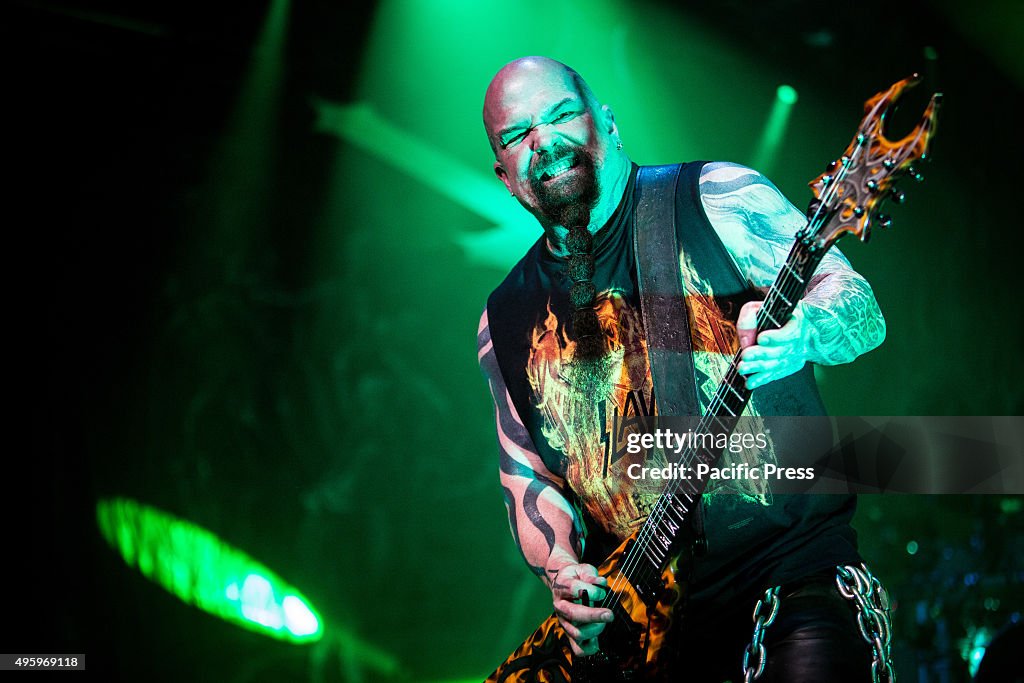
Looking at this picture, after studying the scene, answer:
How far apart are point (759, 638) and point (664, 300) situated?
0.86m

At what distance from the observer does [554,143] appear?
2.26 metres

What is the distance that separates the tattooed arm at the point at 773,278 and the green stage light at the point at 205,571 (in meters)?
3.65

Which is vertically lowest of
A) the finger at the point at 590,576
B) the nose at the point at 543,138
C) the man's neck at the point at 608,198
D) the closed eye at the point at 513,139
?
the finger at the point at 590,576

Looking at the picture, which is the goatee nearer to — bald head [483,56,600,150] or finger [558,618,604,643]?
bald head [483,56,600,150]

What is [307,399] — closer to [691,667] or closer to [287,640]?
[287,640]

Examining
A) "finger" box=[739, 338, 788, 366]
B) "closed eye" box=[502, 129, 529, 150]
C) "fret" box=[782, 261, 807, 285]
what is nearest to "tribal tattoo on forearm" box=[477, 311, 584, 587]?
"closed eye" box=[502, 129, 529, 150]

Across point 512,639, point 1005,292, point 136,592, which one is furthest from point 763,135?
point 136,592

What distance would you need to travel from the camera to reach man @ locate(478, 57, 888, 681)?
5.74 feet

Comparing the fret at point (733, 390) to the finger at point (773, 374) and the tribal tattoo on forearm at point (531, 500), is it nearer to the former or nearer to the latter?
the finger at point (773, 374)

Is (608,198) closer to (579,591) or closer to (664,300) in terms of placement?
(664,300)

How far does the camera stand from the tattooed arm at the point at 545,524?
2.00 m

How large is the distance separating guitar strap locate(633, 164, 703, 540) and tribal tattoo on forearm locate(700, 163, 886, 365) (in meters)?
0.12

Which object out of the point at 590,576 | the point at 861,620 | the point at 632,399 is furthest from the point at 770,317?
the point at 590,576

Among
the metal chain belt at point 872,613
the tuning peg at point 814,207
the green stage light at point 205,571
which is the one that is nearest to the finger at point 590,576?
the metal chain belt at point 872,613
